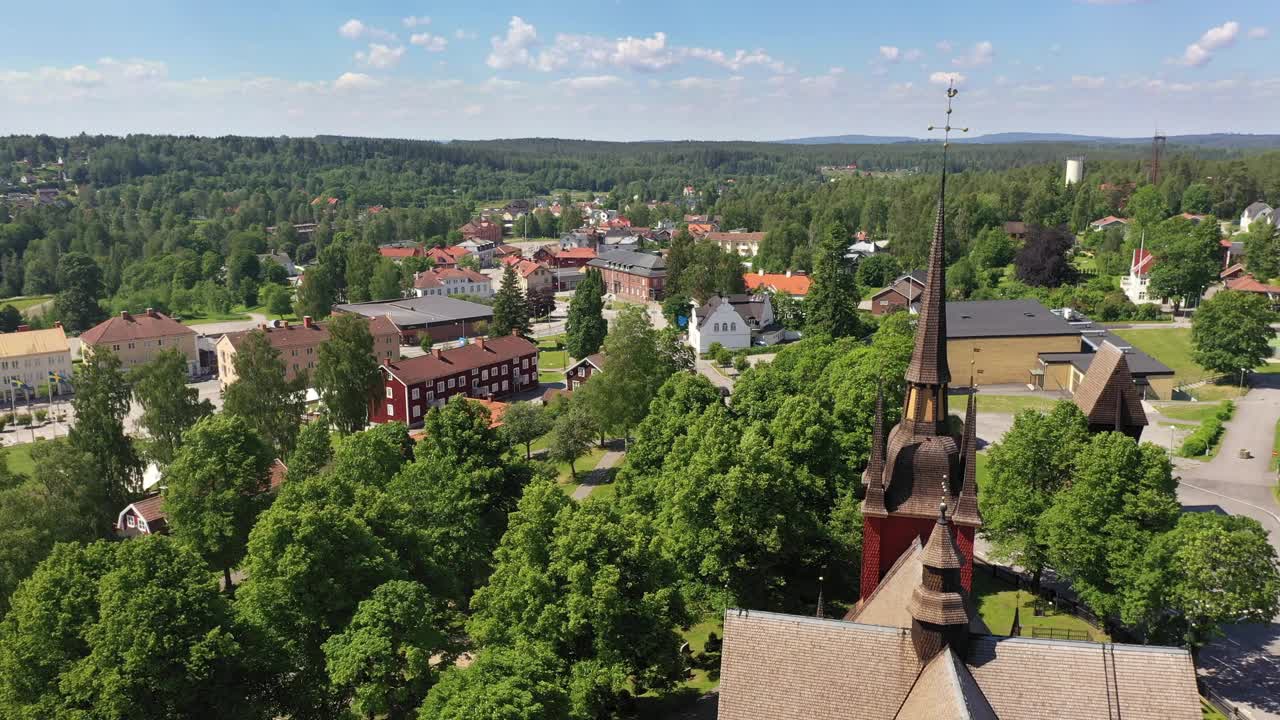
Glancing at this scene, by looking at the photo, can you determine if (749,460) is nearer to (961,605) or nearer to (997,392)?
(961,605)

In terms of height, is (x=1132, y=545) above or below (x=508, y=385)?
above

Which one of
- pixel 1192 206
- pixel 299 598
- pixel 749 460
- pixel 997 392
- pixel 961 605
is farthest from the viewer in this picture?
pixel 1192 206

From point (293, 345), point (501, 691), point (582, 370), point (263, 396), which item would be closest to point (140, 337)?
point (293, 345)

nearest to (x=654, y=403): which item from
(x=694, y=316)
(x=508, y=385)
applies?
(x=508, y=385)

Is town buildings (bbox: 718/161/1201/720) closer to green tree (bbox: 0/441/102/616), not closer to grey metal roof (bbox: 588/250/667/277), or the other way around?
green tree (bbox: 0/441/102/616)

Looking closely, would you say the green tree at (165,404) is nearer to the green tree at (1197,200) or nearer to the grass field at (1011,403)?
the grass field at (1011,403)

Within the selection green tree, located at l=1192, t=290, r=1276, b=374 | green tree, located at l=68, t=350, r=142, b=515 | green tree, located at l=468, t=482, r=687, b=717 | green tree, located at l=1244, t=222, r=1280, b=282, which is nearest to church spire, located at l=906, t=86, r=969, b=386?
green tree, located at l=468, t=482, r=687, b=717

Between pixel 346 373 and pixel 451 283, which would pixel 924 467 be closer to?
pixel 346 373
